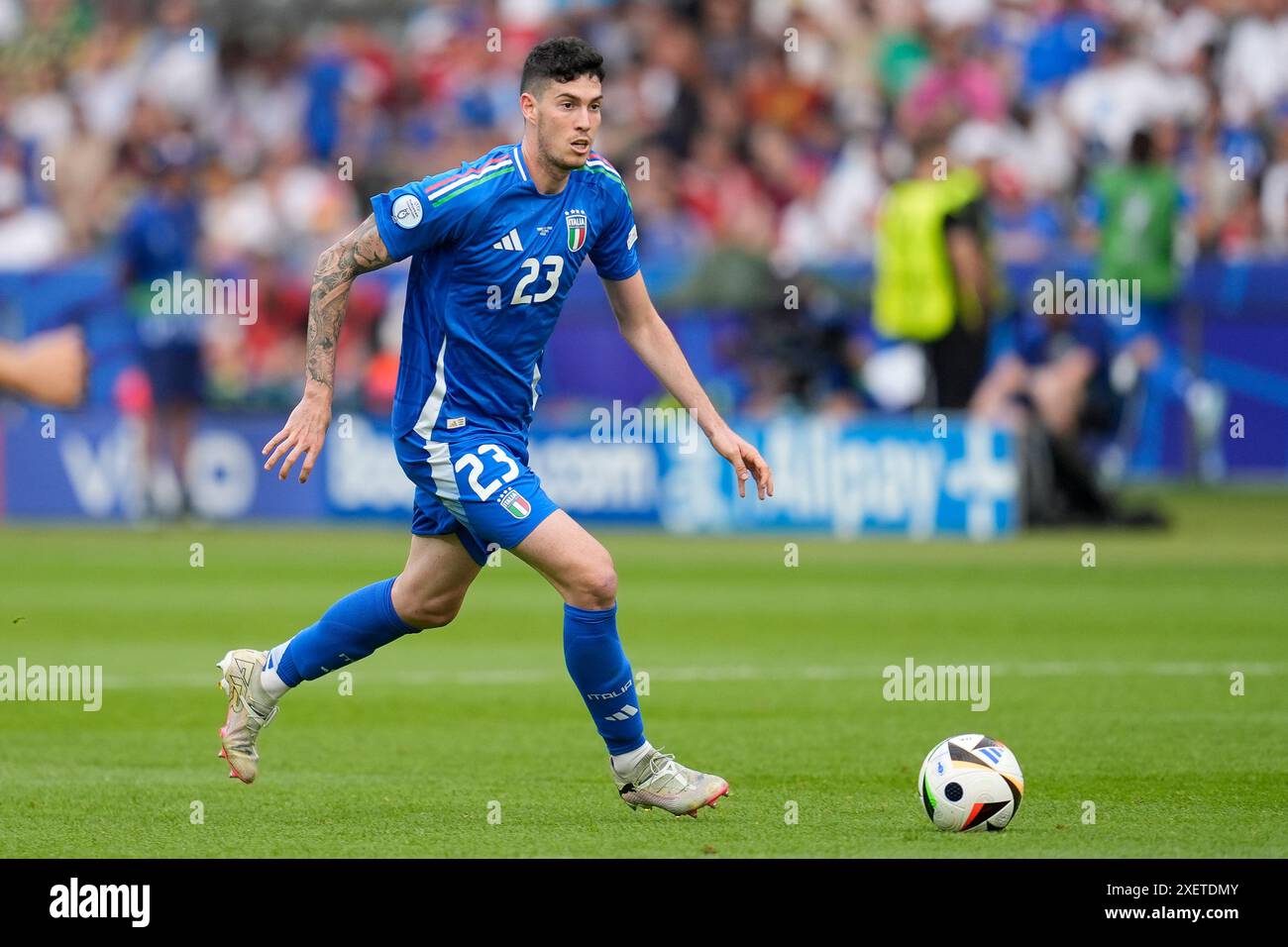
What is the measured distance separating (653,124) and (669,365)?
1732 centimetres

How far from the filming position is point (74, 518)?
2047 centimetres

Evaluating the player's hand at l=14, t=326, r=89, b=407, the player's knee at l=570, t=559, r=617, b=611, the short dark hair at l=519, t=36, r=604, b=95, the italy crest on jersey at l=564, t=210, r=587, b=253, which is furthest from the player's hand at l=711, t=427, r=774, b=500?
the player's hand at l=14, t=326, r=89, b=407

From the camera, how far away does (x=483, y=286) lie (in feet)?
25.1

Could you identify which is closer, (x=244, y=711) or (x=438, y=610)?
(x=438, y=610)

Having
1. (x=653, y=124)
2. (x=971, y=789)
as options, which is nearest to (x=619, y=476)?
(x=653, y=124)

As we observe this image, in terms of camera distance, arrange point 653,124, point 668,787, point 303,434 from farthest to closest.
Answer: point 653,124 → point 668,787 → point 303,434

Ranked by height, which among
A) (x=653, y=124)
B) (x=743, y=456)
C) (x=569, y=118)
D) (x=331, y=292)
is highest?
(x=653, y=124)

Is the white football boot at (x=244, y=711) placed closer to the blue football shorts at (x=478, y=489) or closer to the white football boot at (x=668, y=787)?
the blue football shorts at (x=478, y=489)

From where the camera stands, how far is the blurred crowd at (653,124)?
73.4 feet

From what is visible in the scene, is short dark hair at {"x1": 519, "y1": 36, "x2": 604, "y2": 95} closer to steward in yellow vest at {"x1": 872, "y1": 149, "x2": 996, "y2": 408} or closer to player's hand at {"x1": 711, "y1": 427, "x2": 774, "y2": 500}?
player's hand at {"x1": 711, "y1": 427, "x2": 774, "y2": 500}

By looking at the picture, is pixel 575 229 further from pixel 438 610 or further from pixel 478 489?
pixel 438 610

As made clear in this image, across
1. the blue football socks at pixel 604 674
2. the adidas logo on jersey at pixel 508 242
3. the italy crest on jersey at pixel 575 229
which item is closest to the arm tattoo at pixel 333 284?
the adidas logo on jersey at pixel 508 242

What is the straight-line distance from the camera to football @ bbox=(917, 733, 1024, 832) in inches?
281

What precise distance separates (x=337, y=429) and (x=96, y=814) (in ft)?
Result: 39.5
